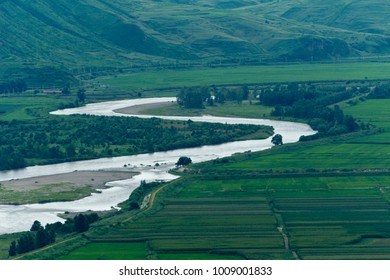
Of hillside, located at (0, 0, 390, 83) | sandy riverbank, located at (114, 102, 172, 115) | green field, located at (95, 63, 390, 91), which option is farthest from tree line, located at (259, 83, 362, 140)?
hillside, located at (0, 0, 390, 83)

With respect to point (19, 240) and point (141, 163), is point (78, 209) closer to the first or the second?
point (19, 240)

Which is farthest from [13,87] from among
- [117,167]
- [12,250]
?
[12,250]

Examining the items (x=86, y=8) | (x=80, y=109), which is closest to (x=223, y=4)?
(x=86, y=8)

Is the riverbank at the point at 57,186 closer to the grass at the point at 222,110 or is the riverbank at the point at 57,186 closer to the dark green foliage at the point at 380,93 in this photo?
the grass at the point at 222,110

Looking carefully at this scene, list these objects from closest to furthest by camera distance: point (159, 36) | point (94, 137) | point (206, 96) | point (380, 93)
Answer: point (94, 137)
point (206, 96)
point (380, 93)
point (159, 36)

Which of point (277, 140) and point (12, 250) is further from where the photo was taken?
point (277, 140)

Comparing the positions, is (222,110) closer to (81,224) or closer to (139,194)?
(139,194)
